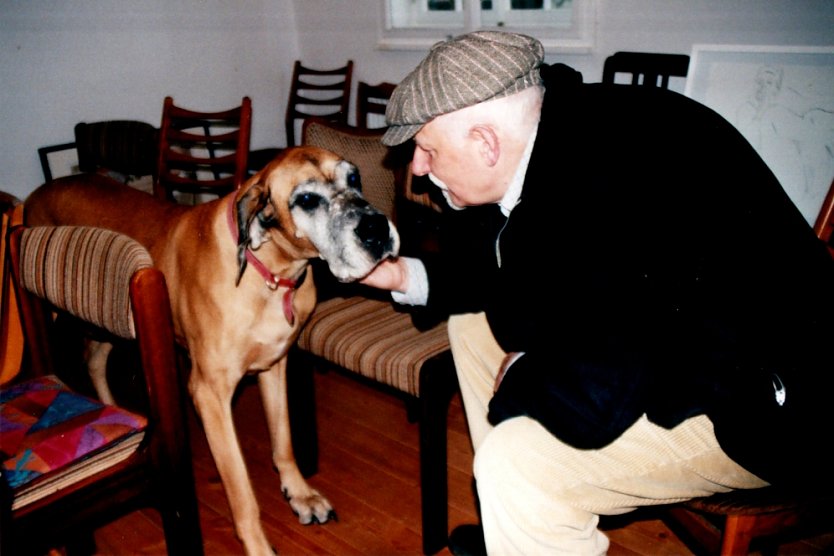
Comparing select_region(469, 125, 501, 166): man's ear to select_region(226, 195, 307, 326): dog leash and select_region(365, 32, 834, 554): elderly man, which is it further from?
select_region(226, 195, 307, 326): dog leash

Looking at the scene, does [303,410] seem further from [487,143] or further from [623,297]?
[623,297]

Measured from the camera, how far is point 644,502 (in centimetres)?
130

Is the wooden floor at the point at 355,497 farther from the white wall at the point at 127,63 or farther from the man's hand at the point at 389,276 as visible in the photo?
the white wall at the point at 127,63

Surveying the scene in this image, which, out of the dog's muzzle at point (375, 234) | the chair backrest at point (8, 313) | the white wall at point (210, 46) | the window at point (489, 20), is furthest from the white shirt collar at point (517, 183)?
the window at point (489, 20)

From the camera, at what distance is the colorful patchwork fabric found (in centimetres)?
134

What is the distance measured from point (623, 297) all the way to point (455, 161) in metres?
0.49

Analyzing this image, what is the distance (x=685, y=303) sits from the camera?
114cm

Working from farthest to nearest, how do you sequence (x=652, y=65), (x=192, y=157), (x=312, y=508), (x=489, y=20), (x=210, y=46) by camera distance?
1. (x=210, y=46)
2. (x=489, y=20)
3. (x=192, y=157)
4. (x=652, y=65)
5. (x=312, y=508)

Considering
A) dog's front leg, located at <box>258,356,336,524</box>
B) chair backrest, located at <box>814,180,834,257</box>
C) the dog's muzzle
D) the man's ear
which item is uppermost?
the man's ear

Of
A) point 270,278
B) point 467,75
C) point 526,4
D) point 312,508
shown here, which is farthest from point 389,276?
point 526,4

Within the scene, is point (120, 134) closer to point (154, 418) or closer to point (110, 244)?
point (110, 244)

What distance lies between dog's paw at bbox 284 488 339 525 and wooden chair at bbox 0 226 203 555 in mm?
605

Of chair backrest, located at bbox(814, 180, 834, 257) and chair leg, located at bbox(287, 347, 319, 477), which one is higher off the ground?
chair backrest, located at bbox(814, 180, 834, 257)

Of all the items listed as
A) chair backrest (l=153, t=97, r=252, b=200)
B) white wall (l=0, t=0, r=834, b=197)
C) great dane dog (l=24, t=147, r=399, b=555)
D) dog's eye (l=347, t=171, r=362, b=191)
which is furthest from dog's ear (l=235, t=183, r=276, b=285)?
white wall (l=0, t=0, r=834, b=197)
